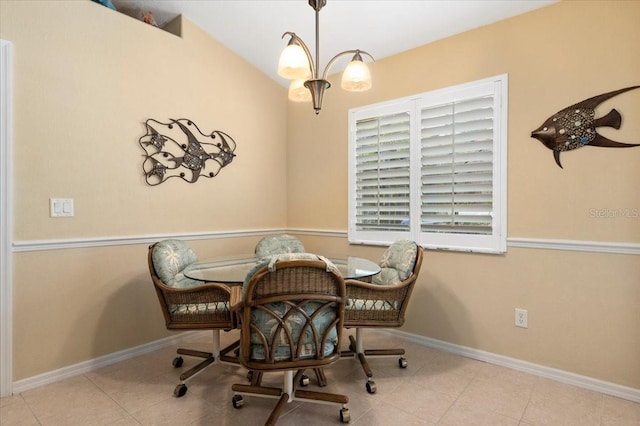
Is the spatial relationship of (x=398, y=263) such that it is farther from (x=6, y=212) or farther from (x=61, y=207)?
(x=6, y=212)

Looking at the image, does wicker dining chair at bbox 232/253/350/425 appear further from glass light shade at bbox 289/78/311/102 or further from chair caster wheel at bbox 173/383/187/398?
glass light shade at bbox 289/78/311/102

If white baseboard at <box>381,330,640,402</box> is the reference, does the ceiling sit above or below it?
above

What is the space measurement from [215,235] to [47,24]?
6.40 feet

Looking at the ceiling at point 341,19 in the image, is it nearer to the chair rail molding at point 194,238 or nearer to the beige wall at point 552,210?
the beige wall at point 552,210

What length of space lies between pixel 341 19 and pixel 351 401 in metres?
2.78

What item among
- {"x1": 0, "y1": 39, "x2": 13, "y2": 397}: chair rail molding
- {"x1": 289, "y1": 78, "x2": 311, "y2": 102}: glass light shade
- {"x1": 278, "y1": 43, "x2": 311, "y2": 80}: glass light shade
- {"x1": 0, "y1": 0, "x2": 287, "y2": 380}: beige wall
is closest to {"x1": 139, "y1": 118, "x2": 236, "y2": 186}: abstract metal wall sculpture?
{"x1": 0, "y1": 0, "x2": 287, "y2": 380}: beige wall

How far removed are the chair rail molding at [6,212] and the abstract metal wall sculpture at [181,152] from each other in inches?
32.0

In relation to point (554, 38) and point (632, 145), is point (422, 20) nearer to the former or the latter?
point (554, 38)

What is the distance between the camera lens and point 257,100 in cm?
365

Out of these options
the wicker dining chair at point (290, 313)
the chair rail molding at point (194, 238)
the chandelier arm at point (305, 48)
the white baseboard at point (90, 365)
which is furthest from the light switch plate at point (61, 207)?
the chandelier arm at point (305, 48)

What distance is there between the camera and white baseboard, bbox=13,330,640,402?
2.13 metres

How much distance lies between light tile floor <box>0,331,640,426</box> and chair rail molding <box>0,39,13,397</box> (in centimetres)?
22

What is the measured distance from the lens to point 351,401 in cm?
205

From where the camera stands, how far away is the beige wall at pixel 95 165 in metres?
2.19
